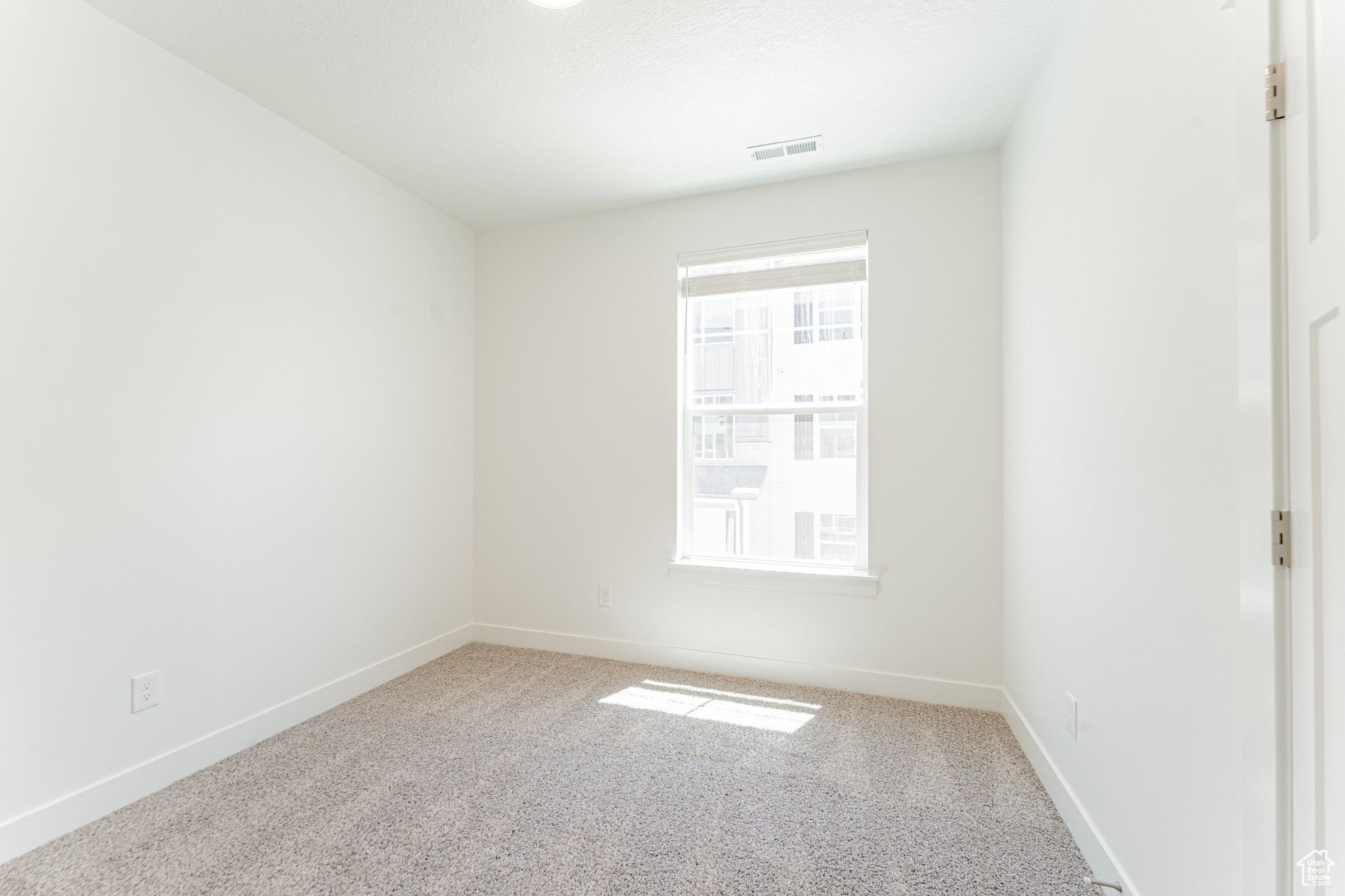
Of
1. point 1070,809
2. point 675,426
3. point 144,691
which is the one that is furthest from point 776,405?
point 144,691

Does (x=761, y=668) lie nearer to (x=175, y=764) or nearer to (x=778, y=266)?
(x=778, y=266)

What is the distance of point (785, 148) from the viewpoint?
2723 millimetres

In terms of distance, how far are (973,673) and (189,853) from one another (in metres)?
3.00

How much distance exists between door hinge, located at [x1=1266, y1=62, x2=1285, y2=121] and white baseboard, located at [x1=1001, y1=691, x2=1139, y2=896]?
66.2 inches

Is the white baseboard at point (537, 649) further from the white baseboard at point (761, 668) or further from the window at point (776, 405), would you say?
the window at point (776, 405)

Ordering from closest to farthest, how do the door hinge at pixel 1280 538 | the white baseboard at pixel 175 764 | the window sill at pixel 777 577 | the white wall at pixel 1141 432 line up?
the door hinge at pixel 1280 538 → the white wall at pixel 1141 432 → the white baseboard at pixel 175 764 → the window sill at pixel 777 577

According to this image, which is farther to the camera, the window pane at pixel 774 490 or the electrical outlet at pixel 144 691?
the window pane at pixel 774 490

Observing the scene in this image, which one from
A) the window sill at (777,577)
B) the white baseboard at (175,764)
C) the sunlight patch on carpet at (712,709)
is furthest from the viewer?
the window sill at (777,577)

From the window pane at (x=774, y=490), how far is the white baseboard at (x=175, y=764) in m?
1.84

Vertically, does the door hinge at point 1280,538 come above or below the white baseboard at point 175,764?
above

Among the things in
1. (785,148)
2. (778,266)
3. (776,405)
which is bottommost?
(776,405)

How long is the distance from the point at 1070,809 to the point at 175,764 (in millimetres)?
3040

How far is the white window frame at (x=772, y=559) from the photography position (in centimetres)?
292

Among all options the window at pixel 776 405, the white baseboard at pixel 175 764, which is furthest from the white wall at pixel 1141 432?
the white baseboard at pixel 175 764
